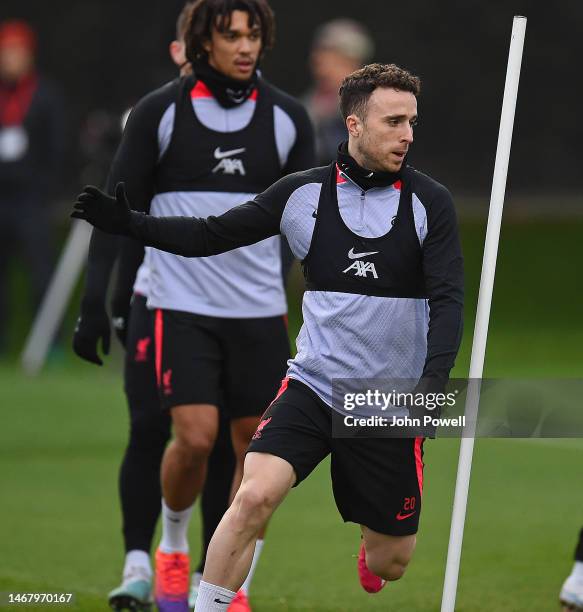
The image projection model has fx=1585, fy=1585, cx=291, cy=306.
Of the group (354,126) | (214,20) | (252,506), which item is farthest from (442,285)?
(214,20)

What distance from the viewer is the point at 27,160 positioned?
1538cm

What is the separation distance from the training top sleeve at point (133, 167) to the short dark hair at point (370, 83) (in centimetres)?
113

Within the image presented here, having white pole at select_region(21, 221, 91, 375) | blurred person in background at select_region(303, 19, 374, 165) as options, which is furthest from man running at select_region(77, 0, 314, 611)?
white pole at select_region(21, 221, 91, 375)

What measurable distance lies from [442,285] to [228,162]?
1.54 m

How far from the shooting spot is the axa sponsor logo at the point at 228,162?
21.8 feet

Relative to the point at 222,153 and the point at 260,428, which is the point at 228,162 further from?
the point at 260,428

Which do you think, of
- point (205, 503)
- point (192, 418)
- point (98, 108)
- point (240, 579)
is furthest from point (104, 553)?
point (98, 108)

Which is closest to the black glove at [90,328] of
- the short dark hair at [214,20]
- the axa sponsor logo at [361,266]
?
the short dark hair at [214,20]

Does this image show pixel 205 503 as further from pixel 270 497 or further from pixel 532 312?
pixel 532 312

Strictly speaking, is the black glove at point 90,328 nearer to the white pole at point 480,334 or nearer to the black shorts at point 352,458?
the black shorts at point 352,458

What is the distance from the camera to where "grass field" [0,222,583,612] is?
7133 millimetres

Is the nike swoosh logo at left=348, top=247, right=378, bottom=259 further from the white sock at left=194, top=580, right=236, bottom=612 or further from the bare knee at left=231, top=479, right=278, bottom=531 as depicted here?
the white sock at left=194, top=580, right=236, bottom=612

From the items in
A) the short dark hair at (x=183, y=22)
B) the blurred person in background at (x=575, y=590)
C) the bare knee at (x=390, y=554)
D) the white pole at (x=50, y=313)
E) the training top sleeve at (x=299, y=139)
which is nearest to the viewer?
the bare knee at (x=390, y=554)

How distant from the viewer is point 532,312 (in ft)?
60.6
